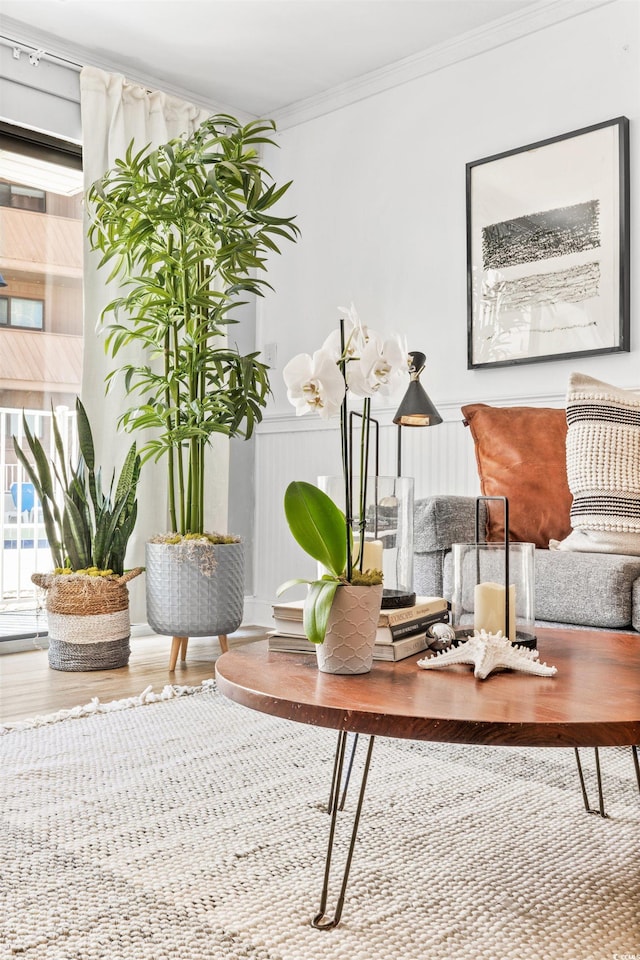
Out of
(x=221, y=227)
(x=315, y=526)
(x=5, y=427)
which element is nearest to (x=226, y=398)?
(x=221, y=227)

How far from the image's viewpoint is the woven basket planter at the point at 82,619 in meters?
2.93

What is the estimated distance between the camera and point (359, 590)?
1.12 metres

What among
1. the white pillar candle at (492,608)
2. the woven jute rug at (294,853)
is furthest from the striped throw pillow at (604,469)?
the white pillar candle at (492,608)

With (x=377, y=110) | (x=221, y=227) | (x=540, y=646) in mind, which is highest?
(x=377, y=110)

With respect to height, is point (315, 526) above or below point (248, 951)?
above

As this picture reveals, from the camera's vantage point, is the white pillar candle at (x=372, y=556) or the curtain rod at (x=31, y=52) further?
the curtain rod at (x=31, y=52)

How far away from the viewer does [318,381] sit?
45.9 inches

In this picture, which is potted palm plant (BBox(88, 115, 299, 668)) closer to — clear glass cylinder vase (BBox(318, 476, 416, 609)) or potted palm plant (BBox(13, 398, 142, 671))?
potted palm plant (BBox(13, 398, 142, 671))

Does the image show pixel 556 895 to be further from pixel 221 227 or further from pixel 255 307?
pixel 255 307

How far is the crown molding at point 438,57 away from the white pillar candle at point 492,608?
107 inches

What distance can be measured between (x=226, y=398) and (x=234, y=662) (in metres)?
1.91

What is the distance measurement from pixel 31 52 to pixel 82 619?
231cm

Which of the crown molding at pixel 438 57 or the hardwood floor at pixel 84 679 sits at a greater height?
the crown molding at pixel 438 57

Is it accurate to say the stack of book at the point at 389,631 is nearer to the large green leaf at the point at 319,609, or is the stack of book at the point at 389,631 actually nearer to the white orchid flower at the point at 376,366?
the large green leaf at the point at 319,609
